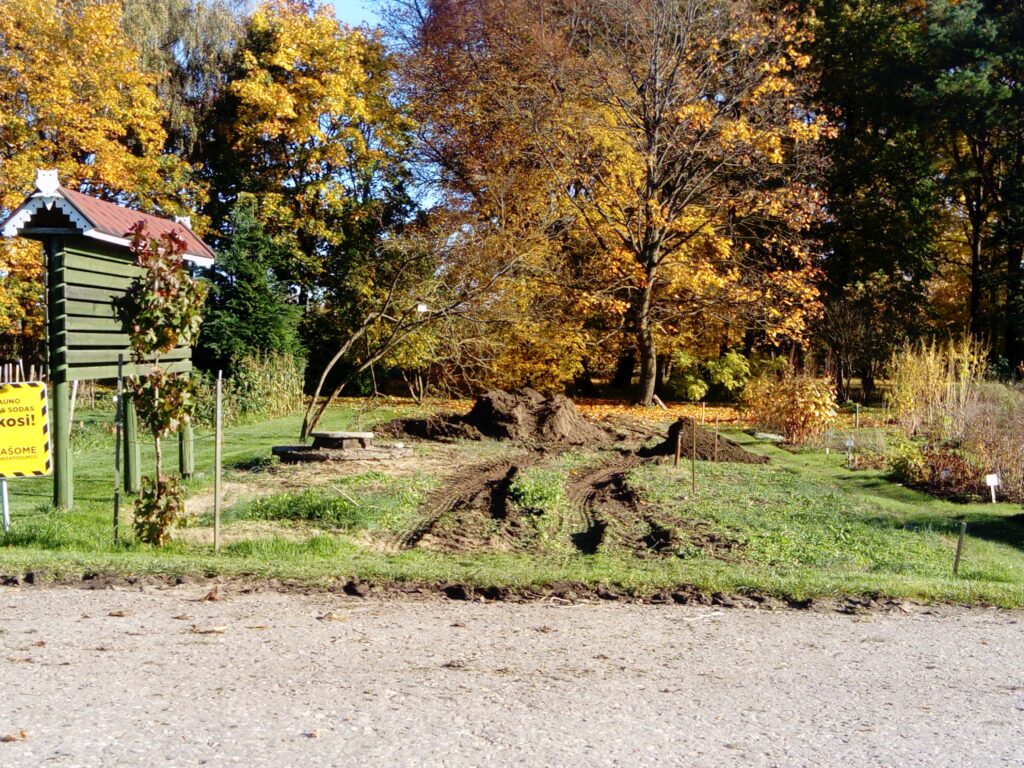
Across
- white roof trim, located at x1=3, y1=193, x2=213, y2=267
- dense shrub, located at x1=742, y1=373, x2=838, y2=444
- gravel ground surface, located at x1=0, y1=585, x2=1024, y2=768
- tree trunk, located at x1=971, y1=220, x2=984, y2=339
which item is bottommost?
gravel ground surface, located at x1=0, y1=585, x2=1024, y2=768

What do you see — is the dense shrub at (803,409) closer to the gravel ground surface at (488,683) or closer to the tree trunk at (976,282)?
the gravel ground surface at (488,683)

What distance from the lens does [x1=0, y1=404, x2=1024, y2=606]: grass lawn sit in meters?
8.03

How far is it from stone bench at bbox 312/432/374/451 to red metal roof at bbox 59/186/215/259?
3.49m

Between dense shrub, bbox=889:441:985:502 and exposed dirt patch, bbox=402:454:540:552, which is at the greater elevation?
dense shrub, bbox=889:441:985:502

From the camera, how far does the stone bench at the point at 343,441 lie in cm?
1504

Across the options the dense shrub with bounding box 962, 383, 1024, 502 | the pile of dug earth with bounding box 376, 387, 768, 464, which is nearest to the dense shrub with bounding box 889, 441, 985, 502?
the dense shrub with bounding box 962, 383, 1024, 502

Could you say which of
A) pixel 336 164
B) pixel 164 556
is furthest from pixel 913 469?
pixel 336 164

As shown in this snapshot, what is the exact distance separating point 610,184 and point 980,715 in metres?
23.9

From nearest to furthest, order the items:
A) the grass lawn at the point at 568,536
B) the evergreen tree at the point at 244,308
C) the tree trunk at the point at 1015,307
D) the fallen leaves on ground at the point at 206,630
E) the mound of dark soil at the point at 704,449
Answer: the fallen leaves on ground at the point at 206,630 < the grass lawn at the point at 568,536 < the mound of dark soil at the point at 704,449 < the evergreen tree at the point at 244,308 < the tree trunk at the point at 1015,307

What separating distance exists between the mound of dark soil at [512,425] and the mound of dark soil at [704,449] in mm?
1906

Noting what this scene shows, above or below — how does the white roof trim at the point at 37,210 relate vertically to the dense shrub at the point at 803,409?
above

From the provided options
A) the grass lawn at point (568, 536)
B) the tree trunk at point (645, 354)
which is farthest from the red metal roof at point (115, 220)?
→ the tree trunk at point (645, 354)

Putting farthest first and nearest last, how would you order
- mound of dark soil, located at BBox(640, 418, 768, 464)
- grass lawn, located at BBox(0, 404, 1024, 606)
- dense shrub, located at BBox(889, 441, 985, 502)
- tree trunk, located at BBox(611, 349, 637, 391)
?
tree trunk, located at BBox(611, 349, 637, 391) → mound of dark soil, located at BBox(640, 418, 768, 464) → dense shrub, located at BBox(889, 441, 985, 502) → grass lawn, located at BBox(0, 404, 1024, 606)

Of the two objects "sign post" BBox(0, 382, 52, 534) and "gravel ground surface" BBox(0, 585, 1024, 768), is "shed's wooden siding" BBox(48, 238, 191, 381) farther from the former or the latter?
"gravel ground surface" BBox(0, 585, 1024, 768)
